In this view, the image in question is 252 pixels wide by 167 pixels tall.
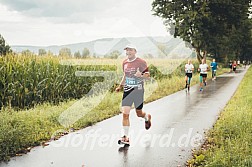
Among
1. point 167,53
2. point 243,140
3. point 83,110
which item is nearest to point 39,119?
point 83,110

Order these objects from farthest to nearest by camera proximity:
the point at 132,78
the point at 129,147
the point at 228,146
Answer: the point at 132,78
the point at 129,147
the point at 228,146

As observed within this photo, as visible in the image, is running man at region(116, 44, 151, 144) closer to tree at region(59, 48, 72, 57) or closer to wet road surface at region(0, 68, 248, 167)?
wet road surface at region(0, 68, 248, 167)

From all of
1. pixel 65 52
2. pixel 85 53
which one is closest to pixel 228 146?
pixel 65 52

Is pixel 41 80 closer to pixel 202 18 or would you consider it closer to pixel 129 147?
pixel 129 147

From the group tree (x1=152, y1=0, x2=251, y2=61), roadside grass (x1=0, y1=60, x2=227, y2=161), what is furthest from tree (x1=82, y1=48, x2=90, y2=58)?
tree (x1=152, y1=0, x2=251, y2=61)

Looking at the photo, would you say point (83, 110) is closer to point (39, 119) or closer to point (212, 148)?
point (39, 119)

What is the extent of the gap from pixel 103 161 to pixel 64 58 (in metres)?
9.02

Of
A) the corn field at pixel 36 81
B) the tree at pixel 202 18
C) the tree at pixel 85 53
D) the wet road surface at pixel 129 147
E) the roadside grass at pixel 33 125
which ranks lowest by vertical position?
the wet road surface at pixel 129 147

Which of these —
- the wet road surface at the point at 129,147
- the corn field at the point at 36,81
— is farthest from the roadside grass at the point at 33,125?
the corn field at the point at 36,81

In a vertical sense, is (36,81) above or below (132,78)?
below

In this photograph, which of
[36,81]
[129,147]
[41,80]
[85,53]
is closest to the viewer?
[129,147]

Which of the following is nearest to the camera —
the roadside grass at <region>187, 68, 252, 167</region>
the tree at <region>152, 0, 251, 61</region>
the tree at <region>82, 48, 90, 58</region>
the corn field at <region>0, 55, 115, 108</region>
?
the roadside grass at <region>187, 68, 252, 167</region>

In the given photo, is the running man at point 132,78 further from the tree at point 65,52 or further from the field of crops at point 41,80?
the tree at point 65,52

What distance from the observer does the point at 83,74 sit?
47.1 ft
